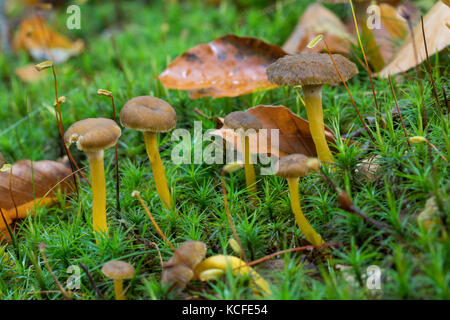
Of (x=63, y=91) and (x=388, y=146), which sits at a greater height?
(x=63, y=91)

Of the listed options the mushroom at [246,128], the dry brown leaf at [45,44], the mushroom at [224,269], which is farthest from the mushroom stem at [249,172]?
the dry brown leaf at [45,44]

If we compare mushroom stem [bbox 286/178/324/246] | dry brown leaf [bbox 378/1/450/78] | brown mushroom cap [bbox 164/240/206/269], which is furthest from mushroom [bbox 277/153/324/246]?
dry brown leaf [bbox 378/1/450/78]

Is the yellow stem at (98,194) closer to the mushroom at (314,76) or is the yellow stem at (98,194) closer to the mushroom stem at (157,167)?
the mushroom stem at (157,167)

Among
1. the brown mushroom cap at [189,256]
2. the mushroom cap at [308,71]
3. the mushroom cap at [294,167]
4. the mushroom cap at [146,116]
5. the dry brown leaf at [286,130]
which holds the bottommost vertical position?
the brown mushroom cap at [189,256]

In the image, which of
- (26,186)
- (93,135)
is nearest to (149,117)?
(93,135)

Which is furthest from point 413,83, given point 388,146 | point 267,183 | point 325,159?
point 267,183

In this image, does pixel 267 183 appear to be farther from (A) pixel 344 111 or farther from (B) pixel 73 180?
(B) pixel 73 180

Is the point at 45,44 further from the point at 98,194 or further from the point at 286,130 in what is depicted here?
the point at 286,130

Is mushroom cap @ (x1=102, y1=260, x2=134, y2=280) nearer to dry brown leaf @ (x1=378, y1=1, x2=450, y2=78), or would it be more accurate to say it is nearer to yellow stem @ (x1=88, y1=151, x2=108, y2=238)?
yellow stem @ (x1=88, y1=151, x2=108, y2=238)
